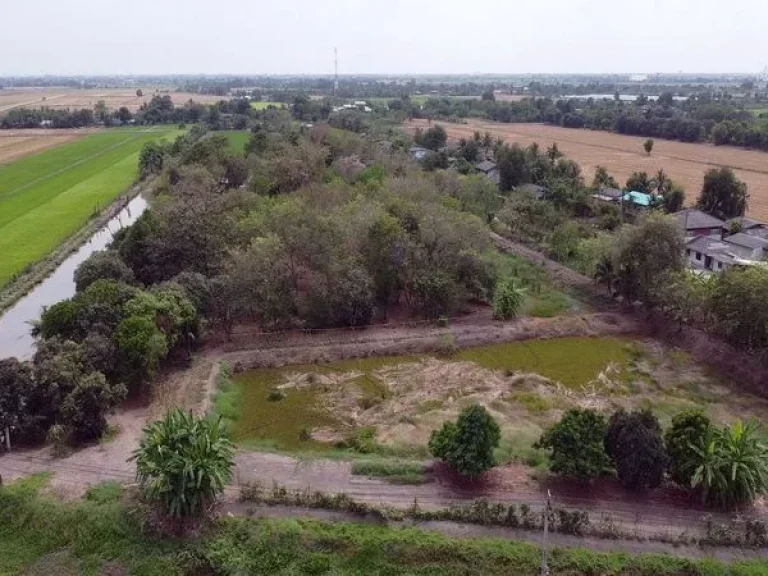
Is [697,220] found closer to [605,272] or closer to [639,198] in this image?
[639,198]

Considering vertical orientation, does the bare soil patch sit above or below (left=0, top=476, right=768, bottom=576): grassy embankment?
above

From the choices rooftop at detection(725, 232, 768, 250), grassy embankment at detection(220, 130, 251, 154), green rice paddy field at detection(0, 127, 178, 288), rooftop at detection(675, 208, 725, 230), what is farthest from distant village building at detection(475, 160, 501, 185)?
green rice paddy field at detection(0, 127, 178, 288)

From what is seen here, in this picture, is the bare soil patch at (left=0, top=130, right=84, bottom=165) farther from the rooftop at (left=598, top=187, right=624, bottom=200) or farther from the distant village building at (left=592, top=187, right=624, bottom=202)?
the rooftop at (left=598, top=187, right=624, bottom=200)

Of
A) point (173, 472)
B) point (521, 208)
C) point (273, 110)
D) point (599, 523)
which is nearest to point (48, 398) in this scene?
point (173, 472)

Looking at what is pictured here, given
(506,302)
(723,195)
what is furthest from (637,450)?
(723,195)

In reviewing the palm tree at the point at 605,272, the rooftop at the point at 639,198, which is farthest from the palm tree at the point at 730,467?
the rooftop at the point at 639,198

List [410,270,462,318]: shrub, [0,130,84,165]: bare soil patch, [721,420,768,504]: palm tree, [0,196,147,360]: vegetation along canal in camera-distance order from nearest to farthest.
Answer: [721,420,768,504]: palm tree
[0,196,147,360]: vegetation along canal
[410,270,462,318]: shrub
[0,130,84,165]: bare soil patch
